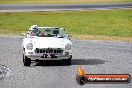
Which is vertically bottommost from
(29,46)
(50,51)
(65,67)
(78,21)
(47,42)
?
(78,21)

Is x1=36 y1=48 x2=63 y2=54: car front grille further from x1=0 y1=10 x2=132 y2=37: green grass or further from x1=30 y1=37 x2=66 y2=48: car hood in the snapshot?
x1=0 y1=10 x2=132 y2=37: green grass

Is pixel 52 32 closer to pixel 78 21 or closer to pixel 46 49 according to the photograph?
pixel 46 49

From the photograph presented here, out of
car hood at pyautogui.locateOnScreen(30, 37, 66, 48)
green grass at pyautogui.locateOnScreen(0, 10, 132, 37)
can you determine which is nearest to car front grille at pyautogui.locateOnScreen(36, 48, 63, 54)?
car hood at pyautogui.locateOnScreen(30, 37, 66, 48)

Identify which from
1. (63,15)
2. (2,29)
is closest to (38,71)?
(2,29)

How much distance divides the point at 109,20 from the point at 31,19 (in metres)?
7.28

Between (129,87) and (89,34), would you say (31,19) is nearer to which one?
(89,34)

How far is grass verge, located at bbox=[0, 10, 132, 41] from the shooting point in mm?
36138

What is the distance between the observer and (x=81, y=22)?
145 feet

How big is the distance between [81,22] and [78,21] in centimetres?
92

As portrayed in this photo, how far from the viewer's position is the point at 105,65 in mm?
17906

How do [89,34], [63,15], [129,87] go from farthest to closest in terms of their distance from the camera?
[63,15] → [89,34] → [129,87]

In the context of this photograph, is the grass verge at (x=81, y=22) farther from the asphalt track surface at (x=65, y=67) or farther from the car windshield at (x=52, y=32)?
the car windshield at (x=52, y=32)

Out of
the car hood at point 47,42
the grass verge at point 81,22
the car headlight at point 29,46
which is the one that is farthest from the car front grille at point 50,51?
the grass verge at point 81,22

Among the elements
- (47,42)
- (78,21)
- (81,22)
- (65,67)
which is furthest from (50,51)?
(78,21)
